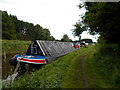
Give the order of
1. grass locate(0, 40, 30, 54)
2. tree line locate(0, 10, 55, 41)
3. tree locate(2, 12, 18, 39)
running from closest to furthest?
grass locate(0, 40, 30, 54) → tree locate(2, 12, 18, 39) → tree line locate(0, 10, 55, 41)

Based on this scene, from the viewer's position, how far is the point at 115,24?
18.7 feet

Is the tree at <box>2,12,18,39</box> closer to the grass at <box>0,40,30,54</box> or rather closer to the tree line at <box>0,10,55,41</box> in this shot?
the tree line at <box>0,10,55,41</box>

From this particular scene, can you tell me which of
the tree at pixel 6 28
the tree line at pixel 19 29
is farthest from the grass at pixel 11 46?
the tree line at pixel 19 29

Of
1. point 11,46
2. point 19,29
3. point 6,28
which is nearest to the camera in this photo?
point 11,46

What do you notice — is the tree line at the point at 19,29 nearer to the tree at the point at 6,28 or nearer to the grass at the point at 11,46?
the tree at the point at 6,28

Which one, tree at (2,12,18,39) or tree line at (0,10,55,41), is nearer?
tree at (2,12,18,39)

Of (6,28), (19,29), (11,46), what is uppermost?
(19,29)

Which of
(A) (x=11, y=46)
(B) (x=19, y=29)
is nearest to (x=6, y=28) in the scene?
(B) (x=19, y=29)

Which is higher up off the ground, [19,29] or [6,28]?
[19,29]

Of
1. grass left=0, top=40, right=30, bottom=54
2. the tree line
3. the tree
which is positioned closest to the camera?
grass left=0, top=40, right=30, bottom=54

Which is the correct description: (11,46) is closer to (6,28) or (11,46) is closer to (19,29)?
(6,28)

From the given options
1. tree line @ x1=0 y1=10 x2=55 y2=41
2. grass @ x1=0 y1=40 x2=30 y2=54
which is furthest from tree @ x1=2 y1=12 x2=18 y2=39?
grass @ x1=0 y1=40 x2=30 y2=54

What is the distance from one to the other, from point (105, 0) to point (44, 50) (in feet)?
22.4

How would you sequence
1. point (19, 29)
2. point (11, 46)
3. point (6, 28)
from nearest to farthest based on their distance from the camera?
point (11, 46), point (6, 28), point (19, 29)
